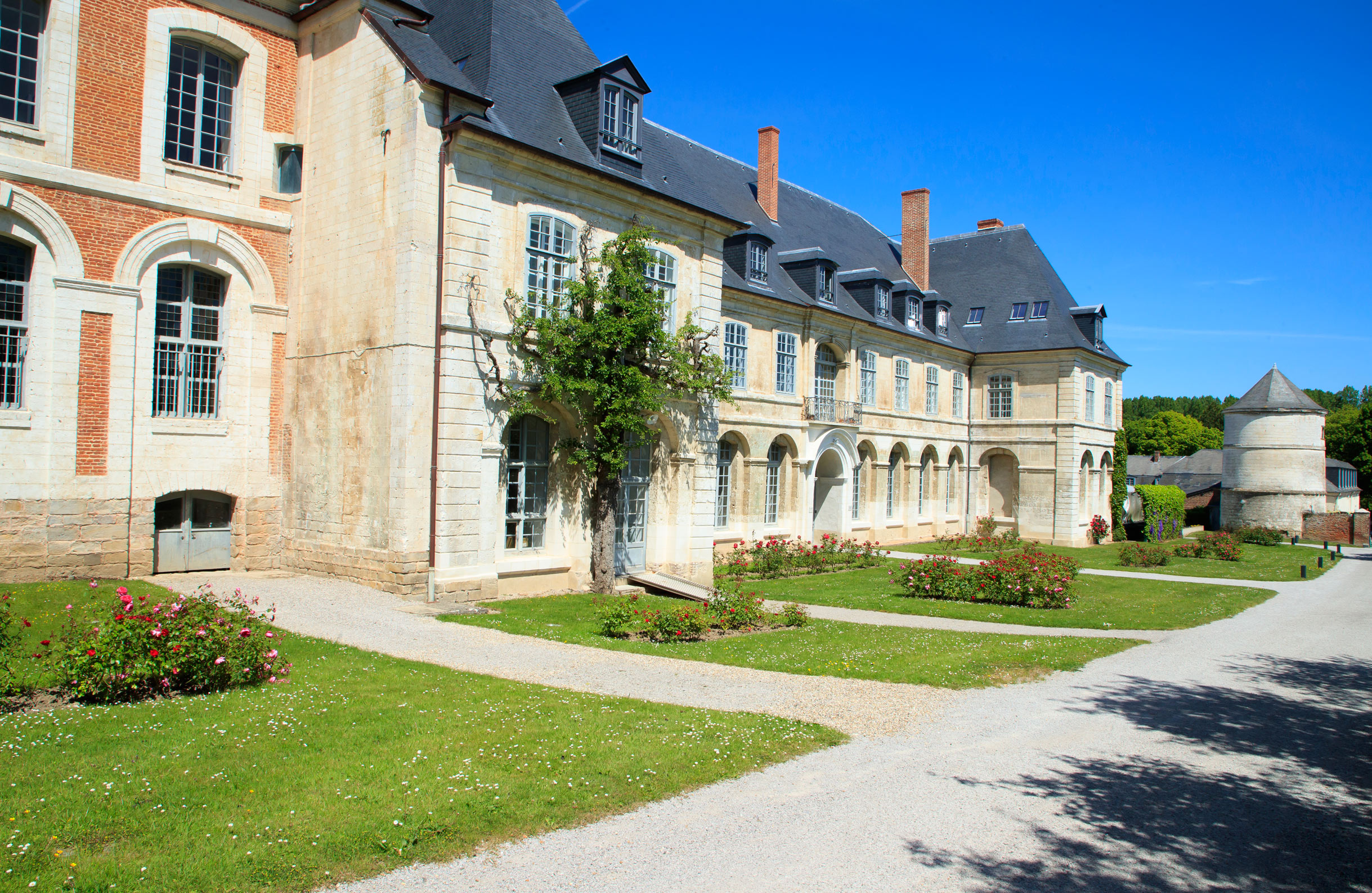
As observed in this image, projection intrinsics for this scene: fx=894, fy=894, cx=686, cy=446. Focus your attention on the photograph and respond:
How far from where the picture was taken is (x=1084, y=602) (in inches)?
721

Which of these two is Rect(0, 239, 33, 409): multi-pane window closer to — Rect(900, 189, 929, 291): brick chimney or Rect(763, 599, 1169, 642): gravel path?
Rect(763, 599, 1169, 642): gravel path

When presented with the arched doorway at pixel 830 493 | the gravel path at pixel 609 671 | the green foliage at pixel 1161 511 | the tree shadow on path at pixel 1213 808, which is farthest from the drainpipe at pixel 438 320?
the green foliage at pixel 1161 511

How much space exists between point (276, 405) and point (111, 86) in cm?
580

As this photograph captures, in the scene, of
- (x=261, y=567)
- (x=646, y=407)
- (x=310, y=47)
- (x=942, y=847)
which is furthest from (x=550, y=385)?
(x=942, y=847)

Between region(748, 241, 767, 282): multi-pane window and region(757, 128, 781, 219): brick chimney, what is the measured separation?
3.94 m

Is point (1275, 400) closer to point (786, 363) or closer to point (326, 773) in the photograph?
point (786, 363)

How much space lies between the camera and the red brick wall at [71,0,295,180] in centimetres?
1433

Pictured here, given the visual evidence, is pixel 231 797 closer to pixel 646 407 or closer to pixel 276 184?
pixel 646 407

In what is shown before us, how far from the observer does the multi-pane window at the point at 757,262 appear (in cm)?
2592

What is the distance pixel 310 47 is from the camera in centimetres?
1669

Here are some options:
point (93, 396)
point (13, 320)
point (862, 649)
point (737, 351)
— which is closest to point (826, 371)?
point (737, 351)

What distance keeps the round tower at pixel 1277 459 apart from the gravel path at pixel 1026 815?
3873 cm

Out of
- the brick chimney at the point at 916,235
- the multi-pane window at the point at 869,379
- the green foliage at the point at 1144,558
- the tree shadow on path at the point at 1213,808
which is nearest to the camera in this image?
the tree shadow on path at the point at 1213,808

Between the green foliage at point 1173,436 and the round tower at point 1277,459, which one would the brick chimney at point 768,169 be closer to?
the round tower at point 1277,459
